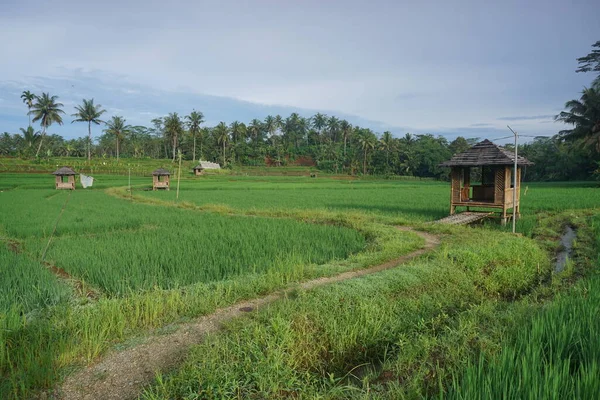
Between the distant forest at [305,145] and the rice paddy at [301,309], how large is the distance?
31.1 metres

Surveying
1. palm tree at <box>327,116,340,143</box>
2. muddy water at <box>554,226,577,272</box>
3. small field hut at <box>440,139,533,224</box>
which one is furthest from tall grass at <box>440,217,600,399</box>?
palm tree at <box>327,116,340,143</box>

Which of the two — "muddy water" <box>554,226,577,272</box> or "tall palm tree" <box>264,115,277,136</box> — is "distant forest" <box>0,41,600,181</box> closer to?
"tall palm tree" <box>264,115,277,136</box>

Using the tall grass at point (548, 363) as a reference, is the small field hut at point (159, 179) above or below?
above

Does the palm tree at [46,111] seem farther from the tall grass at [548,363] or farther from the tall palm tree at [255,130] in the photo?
the tall grass at [548,363]

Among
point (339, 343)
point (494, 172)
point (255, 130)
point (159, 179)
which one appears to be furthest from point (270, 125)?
point (339, 343)

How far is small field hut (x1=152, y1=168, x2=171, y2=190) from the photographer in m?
31.0

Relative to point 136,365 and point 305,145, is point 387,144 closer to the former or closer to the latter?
point 305,145

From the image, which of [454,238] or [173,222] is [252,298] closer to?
[454,238]

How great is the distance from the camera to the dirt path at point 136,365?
3.31m

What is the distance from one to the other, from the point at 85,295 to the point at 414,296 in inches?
190

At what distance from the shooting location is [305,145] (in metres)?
87.2

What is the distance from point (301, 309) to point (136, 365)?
1878mm

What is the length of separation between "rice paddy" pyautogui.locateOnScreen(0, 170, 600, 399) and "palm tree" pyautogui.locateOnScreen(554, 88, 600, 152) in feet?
91.2

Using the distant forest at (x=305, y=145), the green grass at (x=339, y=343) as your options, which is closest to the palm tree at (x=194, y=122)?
the distant forest at (x=305, y=145)
